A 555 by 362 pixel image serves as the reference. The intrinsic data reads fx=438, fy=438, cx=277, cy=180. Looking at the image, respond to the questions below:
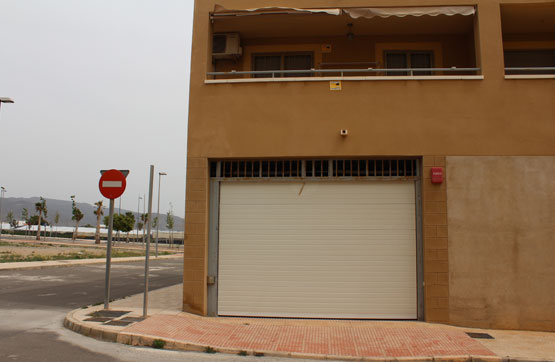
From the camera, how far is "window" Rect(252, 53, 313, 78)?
11484mm

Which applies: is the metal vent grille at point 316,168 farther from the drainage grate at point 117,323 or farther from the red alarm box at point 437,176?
the drainage grate at point 117,323

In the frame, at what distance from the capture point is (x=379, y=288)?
9227 mm

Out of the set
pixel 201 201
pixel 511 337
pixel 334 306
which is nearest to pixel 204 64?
pixel 201 201

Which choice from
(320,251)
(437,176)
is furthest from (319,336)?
(437,176)

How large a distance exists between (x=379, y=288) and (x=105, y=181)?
20.4ft

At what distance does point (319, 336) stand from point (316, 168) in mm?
3646

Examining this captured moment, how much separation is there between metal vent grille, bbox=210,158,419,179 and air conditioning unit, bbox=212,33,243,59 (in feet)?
9.68

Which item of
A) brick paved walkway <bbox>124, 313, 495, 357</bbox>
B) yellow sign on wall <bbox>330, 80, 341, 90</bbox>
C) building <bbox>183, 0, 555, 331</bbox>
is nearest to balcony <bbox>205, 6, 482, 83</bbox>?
building <bbox>183, 0, 555, 331</bbox>

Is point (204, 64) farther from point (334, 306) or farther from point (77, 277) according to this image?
point (77, 277)

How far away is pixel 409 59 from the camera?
1115 centimetres

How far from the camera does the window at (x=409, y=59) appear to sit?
1114 cm

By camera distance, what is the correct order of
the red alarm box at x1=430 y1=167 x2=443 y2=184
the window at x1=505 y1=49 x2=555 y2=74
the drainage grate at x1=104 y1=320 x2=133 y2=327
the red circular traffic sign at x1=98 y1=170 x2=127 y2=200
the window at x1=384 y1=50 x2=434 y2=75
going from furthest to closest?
the window at x1=384 y1=50 x2=434 y2=75 → the window at x1=505 y1=49 x2=555 y2=74 → the red circular traffic sign at x1=98 y1=170 x2=127 y2=200 → the red alarm box at x1=430 y1=167 x2=443 y2=184 → the drainage grate at x1=104 y1=320 x2=133 y2=327

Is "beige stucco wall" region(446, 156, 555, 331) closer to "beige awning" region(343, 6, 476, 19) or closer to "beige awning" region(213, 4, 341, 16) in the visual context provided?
"beige awning" region(343, 6, 476, 19)

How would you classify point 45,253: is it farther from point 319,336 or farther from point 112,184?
point 319,336
